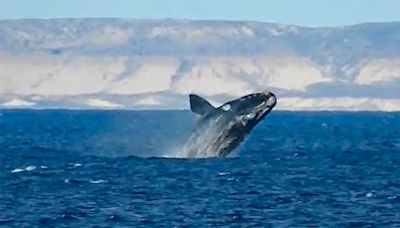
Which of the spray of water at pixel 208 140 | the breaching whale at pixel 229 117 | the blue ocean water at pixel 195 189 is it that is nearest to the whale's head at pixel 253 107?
the breaching whale at pixel 229 117

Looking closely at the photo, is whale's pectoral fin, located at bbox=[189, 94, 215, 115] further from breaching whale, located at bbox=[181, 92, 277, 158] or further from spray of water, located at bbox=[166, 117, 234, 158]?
spray of water, located at bbox=[166, 117, 234, 158]

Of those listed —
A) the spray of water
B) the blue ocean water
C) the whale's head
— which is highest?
the whale's head

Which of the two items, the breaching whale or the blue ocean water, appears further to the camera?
the breaching whale

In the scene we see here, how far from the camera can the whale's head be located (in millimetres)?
49531

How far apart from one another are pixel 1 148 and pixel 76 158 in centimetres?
1325

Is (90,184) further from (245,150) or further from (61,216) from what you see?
(245,150)

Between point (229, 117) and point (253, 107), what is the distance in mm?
1098

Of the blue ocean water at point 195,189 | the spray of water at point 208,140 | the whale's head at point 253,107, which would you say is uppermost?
the whale's head at point 253,107

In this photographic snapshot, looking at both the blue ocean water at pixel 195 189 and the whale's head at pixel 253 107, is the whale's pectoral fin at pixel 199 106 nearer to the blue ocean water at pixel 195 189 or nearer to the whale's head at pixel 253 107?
the whale's head at pixel 253 107

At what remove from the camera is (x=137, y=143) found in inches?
3209

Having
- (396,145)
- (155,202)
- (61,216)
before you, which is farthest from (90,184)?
(396,145)

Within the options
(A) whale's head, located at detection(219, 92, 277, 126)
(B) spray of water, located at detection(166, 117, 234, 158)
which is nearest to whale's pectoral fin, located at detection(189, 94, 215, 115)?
(B) spray of water, located at detection(166, 117, 234, 158)

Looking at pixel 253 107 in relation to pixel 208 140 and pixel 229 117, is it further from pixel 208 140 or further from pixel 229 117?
pixel 208 140

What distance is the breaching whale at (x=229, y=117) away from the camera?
1957 inches
